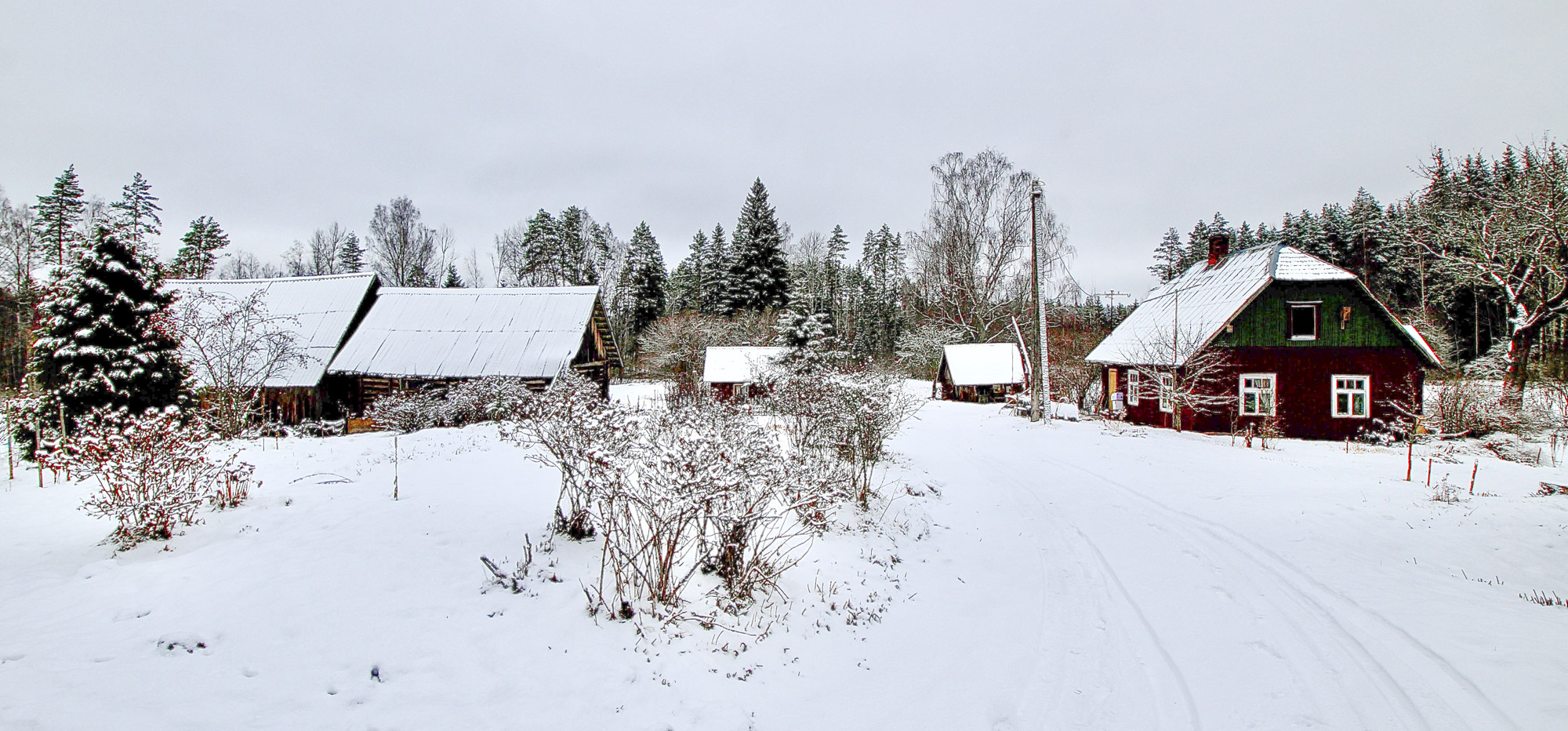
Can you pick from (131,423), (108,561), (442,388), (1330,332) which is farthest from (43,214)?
(1330,332)

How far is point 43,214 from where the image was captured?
31.4 m

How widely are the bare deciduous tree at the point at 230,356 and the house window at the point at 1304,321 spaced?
95.0 feet

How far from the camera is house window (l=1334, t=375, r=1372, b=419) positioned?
19.0 metres

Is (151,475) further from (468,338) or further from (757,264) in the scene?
(757,264)

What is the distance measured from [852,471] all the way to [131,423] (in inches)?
341

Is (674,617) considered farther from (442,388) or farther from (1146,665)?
(442,388)

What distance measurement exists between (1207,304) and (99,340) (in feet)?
99.1

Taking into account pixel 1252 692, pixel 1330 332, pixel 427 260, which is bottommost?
pixel 1252 692

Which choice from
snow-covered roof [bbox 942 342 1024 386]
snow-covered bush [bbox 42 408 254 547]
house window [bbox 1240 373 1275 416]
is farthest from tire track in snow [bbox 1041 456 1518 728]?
snow-covered roof [bbox 942 342 1024 386]

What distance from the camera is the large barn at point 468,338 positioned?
70.4 feet

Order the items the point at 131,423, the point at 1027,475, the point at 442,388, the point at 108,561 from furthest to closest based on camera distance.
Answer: the point at 442,388 → the point at 1027,475 → the point at 131,423 → the point at 108,561

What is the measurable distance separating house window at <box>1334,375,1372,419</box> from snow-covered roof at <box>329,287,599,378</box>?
25.3m

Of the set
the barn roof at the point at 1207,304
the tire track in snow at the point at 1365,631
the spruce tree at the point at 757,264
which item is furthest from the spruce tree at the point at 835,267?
the tire track in snow at the point at 1365,631

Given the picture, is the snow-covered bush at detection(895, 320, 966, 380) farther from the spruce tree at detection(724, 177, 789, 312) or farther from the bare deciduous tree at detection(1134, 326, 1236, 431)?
the bare deciduous tree at detection(1134, 326, 1236, 431)
